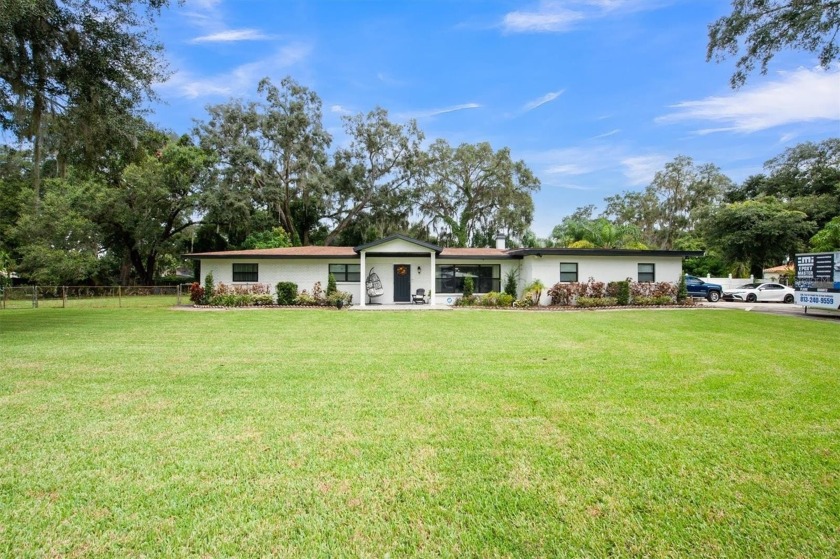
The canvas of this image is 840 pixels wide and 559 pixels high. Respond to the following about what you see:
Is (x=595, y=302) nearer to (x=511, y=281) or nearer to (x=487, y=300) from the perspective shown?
(x=511, y=281)

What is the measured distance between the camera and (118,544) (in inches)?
92.7

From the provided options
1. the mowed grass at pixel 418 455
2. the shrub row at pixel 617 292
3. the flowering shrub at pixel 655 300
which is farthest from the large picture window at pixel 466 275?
the mowed grass at pixel 418 455

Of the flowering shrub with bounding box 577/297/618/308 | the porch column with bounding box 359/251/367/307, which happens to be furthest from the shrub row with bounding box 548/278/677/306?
the porch column with bounding box 359/251/367/307

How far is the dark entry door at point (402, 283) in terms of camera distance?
2047cm

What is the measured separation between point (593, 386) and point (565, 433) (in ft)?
5.99

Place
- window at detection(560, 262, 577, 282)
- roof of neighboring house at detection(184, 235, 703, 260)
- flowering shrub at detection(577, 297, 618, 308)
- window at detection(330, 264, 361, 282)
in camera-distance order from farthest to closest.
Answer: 1. window at detection(330, 264, 361, 282)
2. window at detection(560, 262, 577, 282)
3. roof of neighboring house at detection(184, 235, 703, 260)
4. flowering shrub at detection(577, 297, 618, 308)

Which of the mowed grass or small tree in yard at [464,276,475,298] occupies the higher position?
small tree in yard at [464,276,475,298]

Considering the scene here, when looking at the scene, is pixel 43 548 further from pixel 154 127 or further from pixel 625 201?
pixel 625 201

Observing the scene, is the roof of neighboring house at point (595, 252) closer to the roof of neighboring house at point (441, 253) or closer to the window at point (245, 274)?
the roof of neighboring house at point (441, 253)

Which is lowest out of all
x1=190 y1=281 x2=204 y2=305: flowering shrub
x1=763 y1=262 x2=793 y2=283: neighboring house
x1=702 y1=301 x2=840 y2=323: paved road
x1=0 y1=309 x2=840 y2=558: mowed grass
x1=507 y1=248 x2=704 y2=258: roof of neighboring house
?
x1=702 y1=301 x2=840 y2=323: paved road

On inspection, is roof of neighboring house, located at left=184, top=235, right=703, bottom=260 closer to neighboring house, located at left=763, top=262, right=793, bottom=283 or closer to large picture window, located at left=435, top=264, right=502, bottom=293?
large picture window, located at left=435, top=264, right=502, bottom=293

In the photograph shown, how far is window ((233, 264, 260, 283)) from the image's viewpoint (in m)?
19.6

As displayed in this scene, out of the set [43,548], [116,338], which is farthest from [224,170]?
[43,548]

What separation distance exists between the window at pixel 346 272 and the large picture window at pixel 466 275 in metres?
3.93
